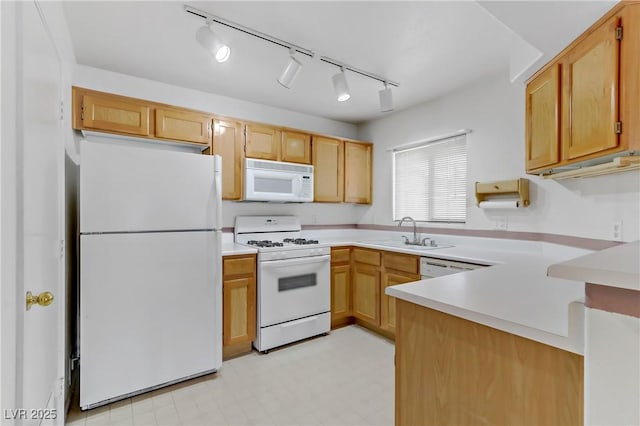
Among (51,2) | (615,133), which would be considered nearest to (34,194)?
(51,2)

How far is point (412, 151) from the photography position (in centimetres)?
351

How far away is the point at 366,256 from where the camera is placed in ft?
10.4

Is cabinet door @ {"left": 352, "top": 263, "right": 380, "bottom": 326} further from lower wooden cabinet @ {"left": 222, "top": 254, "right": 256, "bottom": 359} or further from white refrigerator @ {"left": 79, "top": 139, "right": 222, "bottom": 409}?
white refrigerator @ {"left": 79, "top": 139, "right": 222, "bottom": 409}

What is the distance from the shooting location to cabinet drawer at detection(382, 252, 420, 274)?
8.71ft

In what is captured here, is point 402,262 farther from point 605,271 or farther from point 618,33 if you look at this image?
point 605,271

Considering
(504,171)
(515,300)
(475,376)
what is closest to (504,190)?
(504,171)

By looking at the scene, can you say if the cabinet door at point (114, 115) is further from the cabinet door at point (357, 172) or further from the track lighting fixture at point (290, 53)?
the cabinet door at point (357, 172)

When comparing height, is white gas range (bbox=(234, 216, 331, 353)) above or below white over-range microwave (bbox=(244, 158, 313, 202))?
below

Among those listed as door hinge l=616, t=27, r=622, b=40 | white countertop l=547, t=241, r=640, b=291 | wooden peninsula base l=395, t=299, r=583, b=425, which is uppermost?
door hinge l=616, t=27, r=622, b=40

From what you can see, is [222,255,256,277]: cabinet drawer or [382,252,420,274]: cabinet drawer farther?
[382,252,420,274]: cabinet drawer

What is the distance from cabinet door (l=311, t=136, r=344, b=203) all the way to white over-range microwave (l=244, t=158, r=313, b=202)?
0.50 ft

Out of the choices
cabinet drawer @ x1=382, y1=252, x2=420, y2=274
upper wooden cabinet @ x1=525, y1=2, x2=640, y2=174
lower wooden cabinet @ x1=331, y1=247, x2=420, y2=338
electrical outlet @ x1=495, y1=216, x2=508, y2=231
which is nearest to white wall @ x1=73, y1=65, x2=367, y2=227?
lower wooden cabinet @ x1=331, y1=247, x2=420, y2=338

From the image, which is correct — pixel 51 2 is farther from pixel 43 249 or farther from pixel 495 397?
pixel 495 397

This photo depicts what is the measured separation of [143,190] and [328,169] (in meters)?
2.01
